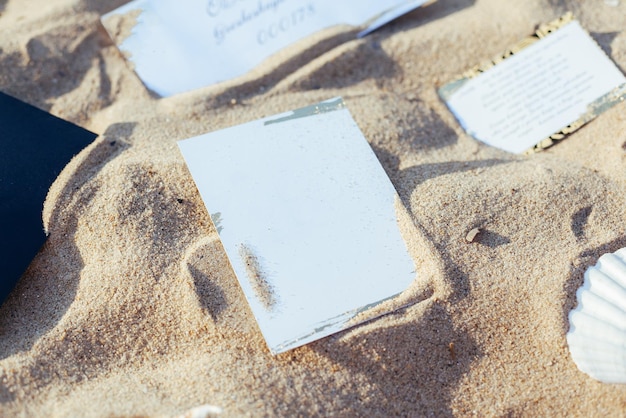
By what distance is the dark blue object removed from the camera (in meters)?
1.31

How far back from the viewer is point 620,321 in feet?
3.98

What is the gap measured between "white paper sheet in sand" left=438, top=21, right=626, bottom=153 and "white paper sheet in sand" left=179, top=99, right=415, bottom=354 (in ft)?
1.35

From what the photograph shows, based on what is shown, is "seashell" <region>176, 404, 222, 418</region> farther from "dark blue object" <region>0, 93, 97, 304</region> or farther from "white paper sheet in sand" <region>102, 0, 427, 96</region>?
"white paper sheet in sand" <region>102, 0, 427, 96</region>

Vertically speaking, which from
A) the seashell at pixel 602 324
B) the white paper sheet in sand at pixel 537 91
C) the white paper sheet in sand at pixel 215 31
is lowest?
the seashell at pixel 602 324

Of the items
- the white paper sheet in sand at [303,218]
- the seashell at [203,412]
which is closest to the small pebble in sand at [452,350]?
the white paper sheet in sand at [303,218]

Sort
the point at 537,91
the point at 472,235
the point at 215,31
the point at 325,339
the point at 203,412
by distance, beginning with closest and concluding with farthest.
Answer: the point at 203,412 < the point at 325,339 < the point at 472,235 < the point at 537,91 < the point at 215,31

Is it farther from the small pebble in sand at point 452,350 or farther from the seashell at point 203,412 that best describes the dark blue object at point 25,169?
the small pebble in sand at point 452,350

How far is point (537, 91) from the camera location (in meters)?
1.71

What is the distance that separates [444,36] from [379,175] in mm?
668

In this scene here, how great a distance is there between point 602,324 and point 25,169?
1.28m

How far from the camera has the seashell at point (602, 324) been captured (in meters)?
1.19

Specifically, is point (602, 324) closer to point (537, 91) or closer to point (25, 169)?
point (537, 91)

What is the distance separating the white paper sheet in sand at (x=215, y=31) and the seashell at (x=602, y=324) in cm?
101

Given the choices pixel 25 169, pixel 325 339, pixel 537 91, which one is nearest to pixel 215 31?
pixel 25 169
